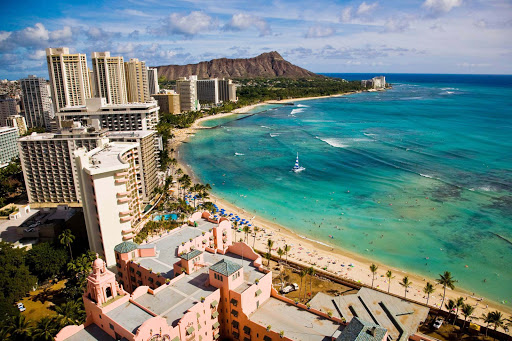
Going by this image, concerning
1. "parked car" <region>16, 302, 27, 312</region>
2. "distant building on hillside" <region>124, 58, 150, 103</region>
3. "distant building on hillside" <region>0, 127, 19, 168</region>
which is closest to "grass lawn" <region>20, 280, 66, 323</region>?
"parked car" <region>16, 302, 27, 312</region>

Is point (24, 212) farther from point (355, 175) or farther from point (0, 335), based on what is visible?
point (355, 175)

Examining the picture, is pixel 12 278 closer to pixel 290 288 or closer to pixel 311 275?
pixel 290 288

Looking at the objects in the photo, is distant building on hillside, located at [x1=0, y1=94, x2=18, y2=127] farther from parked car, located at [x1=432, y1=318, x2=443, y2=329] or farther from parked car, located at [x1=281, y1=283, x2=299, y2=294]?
parked car, located at [x1=432, y1=318, x2=443, y2=329]

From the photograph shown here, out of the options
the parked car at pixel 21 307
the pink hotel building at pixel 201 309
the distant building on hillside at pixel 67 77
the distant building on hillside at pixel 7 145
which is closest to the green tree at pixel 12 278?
the parked car at pixel 21 307

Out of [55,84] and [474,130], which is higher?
[55,84]

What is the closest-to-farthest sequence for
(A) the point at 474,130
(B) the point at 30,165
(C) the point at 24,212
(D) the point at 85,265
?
(D) the point at 85,265 → (C) the point at 24,212 → (B) the point at 30,165 → (A) the point at 474,130

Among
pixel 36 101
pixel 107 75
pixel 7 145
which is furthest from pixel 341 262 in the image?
pixel 36 101

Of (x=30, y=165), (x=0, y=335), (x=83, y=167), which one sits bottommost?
(x=0, y=335)

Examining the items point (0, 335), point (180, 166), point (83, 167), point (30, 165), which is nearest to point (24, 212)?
point (30, 165)
